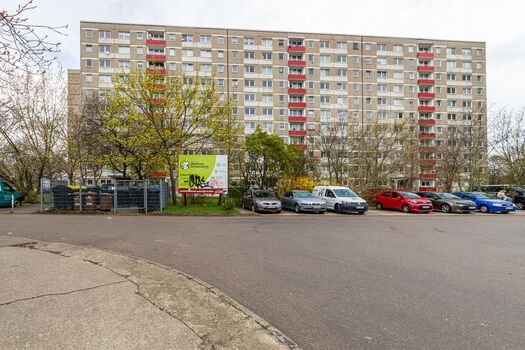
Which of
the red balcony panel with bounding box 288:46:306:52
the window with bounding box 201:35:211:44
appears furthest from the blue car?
the window with bounding box 201:35:211:44

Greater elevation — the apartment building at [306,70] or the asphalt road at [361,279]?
the apartment building at [306,70]

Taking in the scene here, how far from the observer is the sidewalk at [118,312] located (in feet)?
9.74

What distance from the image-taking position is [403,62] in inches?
Answer: 2525

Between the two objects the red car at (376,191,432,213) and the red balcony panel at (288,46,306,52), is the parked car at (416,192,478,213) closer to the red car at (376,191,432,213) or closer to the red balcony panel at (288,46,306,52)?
the red car at (376,191,432,213)

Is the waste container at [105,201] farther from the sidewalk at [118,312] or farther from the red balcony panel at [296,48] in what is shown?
the red balcony panel at [296,48]

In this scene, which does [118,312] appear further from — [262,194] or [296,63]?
[296,63]

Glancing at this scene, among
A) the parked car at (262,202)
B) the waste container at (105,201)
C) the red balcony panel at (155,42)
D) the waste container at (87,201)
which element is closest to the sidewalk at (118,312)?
the waste container at (105,201)

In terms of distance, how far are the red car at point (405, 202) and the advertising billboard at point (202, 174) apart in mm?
12814

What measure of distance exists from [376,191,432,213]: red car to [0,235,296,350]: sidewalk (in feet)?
65.9

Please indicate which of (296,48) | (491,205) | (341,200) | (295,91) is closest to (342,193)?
(341,200)

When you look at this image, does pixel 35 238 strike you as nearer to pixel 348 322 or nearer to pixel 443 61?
pixel 348 322

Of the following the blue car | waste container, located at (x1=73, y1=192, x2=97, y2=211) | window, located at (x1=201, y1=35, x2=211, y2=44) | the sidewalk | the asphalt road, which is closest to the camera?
the sidewalk

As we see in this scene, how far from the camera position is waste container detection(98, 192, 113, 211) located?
17438mm

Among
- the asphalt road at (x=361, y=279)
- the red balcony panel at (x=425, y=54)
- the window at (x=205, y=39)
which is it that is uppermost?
the window at (x=205, y=39)
